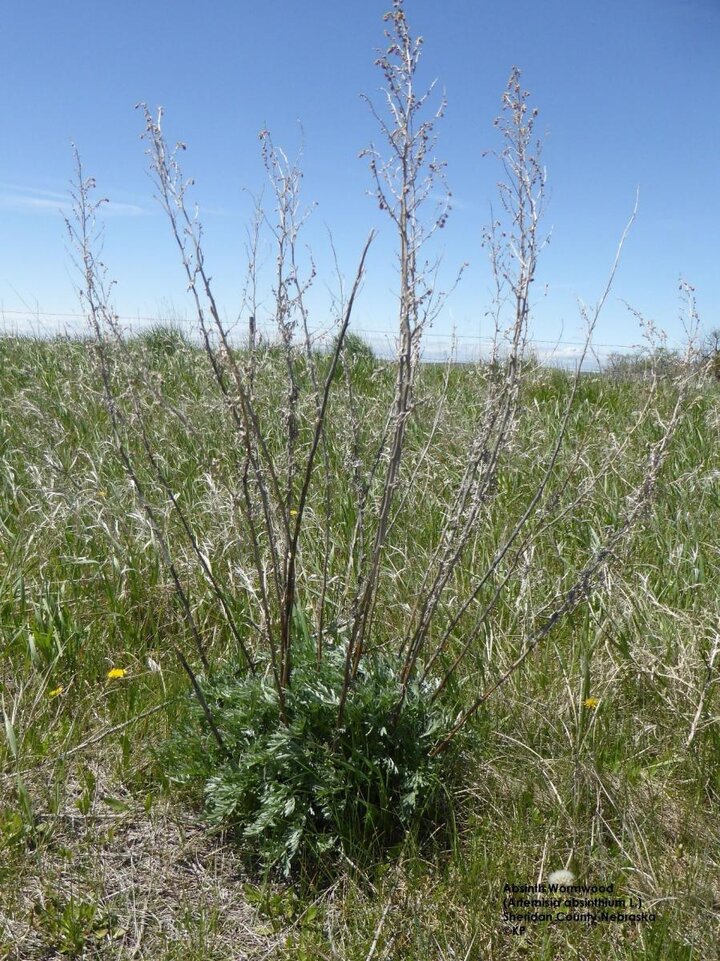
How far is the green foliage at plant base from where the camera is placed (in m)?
1.91

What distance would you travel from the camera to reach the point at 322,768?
6.29 ft

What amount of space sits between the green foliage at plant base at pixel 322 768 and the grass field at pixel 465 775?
8 centimetres

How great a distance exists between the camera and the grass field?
173cm

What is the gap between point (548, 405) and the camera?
5.68 metres

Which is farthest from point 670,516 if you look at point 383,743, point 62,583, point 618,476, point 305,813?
point 62,583

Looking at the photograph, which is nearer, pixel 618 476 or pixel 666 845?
pixel 666 845

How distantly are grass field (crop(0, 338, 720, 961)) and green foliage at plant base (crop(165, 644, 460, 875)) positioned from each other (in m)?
0.08

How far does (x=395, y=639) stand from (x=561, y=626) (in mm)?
595

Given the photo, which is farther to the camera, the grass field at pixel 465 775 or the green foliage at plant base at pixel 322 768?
the green foliage at plant base at pixel 322 768

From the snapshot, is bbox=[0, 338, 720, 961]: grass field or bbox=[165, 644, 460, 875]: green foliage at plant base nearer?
bbox=[0, 338, 720, 961]: grass field

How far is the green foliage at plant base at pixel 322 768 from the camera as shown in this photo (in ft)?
6.25

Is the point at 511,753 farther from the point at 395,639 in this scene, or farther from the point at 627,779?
the point at 395,639

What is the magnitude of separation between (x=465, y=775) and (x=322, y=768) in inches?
16.4

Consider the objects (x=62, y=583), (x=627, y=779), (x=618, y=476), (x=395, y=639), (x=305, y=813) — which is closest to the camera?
(x=305, y=813)
